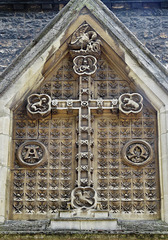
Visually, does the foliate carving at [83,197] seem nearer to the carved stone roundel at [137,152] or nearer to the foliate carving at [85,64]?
the carved stone roundel at [137,152]

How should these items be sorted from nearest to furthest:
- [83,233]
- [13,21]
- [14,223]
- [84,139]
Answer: [83,233] < [14,223] < [84,139] < [13,21]

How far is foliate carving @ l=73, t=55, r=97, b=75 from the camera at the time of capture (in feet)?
28.6

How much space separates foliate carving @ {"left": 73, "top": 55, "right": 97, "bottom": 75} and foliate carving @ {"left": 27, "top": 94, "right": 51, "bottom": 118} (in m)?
0.64

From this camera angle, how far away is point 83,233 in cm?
718

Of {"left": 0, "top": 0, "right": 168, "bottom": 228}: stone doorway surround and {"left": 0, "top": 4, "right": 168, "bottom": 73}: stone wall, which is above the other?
{"left": 0, "top": 4, "right": 168, "bottom": 73}: stone wall

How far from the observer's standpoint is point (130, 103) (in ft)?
27.7

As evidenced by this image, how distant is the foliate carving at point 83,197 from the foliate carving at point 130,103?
4.36 ft

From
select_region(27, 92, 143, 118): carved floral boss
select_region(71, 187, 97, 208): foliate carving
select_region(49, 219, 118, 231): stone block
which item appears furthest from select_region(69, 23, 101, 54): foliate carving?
select_region(49, 219, 118, 231): stone block

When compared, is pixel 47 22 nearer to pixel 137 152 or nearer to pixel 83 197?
pixel 137 152

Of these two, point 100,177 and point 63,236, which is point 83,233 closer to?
point 63,236

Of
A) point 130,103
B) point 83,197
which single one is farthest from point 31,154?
point 130,103

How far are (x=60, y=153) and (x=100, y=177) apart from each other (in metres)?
0.67

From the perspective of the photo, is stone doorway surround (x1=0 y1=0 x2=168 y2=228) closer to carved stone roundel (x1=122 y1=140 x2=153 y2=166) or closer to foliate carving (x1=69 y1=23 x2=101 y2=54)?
foliate carving (x1=69 y1=23 x2=101 y2=54)

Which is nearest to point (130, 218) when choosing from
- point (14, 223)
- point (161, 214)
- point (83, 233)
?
point (161, 214)
